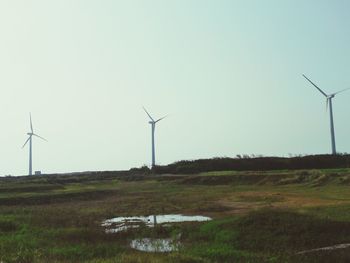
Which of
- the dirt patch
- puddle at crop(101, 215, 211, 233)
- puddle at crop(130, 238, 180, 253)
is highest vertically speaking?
the dirt patch

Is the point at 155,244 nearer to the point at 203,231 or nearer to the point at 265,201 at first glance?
the point at 203,231

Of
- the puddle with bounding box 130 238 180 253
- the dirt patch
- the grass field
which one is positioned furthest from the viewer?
the dirt patch

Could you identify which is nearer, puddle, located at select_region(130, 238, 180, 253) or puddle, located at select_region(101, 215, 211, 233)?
puddle, located at select_region(130, 238, 180, 253)

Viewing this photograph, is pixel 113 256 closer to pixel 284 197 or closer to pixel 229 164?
pixel 284 197

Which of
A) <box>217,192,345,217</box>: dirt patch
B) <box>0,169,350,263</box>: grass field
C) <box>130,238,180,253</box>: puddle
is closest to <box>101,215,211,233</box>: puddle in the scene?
<box>0,169,350,263</box>: grass field

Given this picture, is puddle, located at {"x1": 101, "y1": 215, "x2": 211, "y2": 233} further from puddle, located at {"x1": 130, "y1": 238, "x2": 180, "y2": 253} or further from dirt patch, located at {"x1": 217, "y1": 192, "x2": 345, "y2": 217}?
dirt patch, located at {"x1": 217, "y1": 192, "x2": 345, "y2": 217}

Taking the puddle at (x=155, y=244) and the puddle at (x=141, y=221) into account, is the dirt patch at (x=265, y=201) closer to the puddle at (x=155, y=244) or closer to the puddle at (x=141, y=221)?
the puddle at (x=141, y=221)

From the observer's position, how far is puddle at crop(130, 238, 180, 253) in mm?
19844

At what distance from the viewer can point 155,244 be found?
2116cm

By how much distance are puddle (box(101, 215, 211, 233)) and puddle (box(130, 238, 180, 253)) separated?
8.66 feet

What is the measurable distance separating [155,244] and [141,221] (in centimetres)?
792

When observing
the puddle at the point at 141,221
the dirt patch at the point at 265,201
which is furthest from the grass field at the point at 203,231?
the puddle at the point at 141,221

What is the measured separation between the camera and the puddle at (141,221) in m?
26.4

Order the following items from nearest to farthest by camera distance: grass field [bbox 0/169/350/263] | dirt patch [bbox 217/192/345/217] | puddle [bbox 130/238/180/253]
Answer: grass field [bbox 0/169/350/263] → puddle [bbox 130/238/180/253] → dirt patch [bbox 217/192/345/217]
